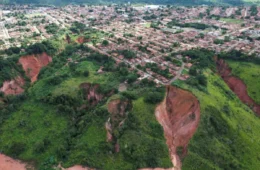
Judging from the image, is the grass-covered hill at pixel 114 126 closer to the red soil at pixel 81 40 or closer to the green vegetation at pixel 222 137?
the green vegetation at pixel 222 137

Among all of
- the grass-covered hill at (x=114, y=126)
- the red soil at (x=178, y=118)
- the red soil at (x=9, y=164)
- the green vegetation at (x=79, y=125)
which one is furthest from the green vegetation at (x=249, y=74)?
the red soil at (x=9, y=164)

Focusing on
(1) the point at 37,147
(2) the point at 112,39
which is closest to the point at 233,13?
(2) the point at 112,39

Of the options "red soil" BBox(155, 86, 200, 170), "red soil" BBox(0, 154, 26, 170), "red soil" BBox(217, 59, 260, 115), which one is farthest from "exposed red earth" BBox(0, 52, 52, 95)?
"red soil" BBox(217, 59, 260, 115)

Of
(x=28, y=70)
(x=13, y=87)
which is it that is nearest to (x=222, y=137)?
(x=13, y=87)

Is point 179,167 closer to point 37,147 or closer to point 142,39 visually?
point 37,147

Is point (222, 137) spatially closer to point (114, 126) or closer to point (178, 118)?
point (178, 118)

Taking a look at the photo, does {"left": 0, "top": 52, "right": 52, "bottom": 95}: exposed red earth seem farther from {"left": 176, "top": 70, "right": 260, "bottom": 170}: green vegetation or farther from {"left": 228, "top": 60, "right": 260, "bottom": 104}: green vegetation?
{"left": 228, "top": 60, "right": 260, "bottom": 104}: green vegetation
